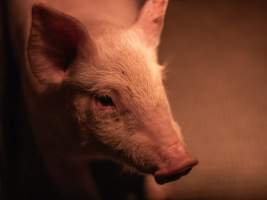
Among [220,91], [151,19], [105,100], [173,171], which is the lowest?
[173,171]

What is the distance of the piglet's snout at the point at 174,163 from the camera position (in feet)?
3.56

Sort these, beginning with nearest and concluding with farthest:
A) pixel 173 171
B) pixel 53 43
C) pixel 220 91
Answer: pixel 173 171 → pixel 53 43 → pixel 220 91

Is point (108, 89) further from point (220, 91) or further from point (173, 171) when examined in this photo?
point (220, 91)

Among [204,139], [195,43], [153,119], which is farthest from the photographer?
[195,43]

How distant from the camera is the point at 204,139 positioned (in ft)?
6.23

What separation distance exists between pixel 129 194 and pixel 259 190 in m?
0.54

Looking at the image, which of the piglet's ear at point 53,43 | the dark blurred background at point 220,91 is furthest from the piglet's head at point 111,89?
the dark blurred background at point 220,91

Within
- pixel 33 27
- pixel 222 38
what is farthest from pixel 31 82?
pixel 222 38

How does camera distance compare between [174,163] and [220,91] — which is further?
[220,91]

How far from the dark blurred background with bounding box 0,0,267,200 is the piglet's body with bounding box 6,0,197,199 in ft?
1.96

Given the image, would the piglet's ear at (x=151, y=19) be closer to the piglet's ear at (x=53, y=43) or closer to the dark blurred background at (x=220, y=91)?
the piglet's ear at (x=53, y=43)

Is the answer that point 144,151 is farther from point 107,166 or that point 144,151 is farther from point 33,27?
point 107,166

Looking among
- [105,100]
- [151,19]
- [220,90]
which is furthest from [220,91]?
[105,100]

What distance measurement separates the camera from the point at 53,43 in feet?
4.08
